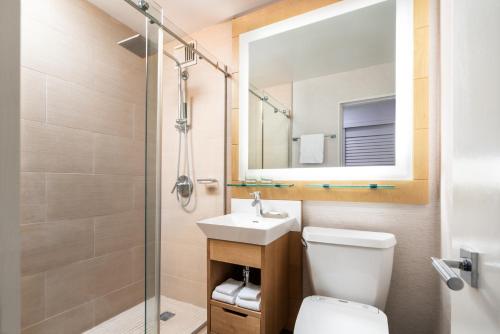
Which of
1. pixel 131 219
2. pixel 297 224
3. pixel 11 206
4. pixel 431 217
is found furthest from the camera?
pixel 131 219

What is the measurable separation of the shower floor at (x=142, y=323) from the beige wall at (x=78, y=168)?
2.1 inches

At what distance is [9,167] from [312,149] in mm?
1474

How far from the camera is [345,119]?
5.02 feet

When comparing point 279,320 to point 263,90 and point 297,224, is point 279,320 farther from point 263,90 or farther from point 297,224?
point 263,90

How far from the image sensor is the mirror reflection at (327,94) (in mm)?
1429

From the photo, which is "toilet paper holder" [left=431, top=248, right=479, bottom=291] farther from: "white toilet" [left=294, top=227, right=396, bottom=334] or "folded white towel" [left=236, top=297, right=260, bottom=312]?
"folded white towel" [left=236, top=297, right=260, bottom=312]

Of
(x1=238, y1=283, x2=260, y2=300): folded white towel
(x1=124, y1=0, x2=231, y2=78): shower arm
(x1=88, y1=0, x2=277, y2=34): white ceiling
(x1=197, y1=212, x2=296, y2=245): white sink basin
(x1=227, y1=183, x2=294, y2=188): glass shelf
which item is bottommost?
(x1=238, y1=283, x2=260, y2=300): folded white towel

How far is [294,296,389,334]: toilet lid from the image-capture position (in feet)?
3.28

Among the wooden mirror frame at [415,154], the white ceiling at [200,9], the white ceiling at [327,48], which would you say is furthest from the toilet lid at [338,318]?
the white ceiling at [200,9]

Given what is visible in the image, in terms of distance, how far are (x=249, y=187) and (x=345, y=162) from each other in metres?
0.67

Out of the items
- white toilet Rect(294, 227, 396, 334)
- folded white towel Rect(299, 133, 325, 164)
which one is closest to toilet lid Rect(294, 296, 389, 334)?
white toilet Rect(294, 227, 396, 334)

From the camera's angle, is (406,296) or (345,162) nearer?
(406,296)

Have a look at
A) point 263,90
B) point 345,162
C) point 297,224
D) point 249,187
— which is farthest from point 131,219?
point 345,162

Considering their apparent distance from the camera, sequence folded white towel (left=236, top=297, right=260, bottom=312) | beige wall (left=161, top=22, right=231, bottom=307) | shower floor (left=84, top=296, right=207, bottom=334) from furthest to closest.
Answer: beige wall (left=161, top=22, right=231, bottom=307)
shower floor (left=84, top=296, right=207, bottom=334)
folded white towel (left=236, top=297, right=260, bottom=312)
